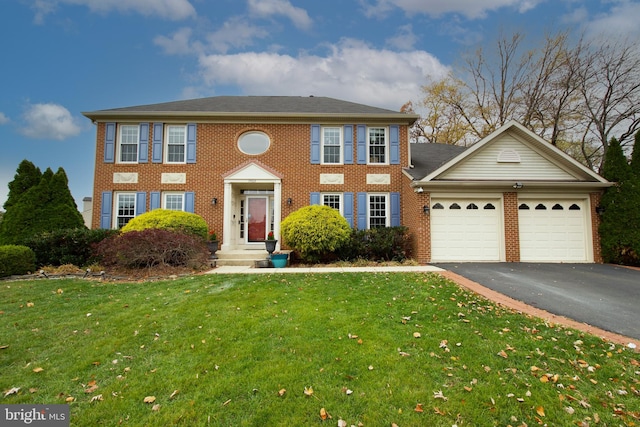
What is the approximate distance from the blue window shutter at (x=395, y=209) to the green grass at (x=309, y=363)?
21.1ft

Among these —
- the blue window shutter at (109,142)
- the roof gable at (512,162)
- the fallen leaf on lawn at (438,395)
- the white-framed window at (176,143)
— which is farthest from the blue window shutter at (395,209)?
the blue window shutter at (109,142)

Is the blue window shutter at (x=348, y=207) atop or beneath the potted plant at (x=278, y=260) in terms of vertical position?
atop

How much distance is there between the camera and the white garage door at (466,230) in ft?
32.7

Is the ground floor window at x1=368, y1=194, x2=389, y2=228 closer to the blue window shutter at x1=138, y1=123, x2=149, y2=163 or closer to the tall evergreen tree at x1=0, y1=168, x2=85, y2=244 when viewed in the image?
the blue window shutter at x1=138, y1=123, x2=149, y2=163

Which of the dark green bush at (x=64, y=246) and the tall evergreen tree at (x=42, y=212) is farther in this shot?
the tall evergreen tree at (x=42, y=212)

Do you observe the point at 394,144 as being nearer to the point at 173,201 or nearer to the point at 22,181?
the point at 173,201

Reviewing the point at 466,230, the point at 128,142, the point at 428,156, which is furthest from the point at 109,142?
the point at 466,230

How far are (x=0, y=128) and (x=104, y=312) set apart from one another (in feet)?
46.2

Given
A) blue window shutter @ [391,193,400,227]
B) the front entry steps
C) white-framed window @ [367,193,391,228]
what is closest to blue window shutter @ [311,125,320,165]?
white-framed window @ [367,193,391,228]

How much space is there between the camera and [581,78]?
56.7ft

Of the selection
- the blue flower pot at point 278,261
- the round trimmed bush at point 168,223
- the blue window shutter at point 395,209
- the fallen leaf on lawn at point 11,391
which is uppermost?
the blue window shutter at point 395,209

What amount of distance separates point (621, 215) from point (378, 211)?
8111 mm

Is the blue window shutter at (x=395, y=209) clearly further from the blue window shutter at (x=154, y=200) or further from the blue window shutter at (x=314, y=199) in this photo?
the blue window shutter at (x=154, y=200)

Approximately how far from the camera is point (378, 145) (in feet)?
40.0
